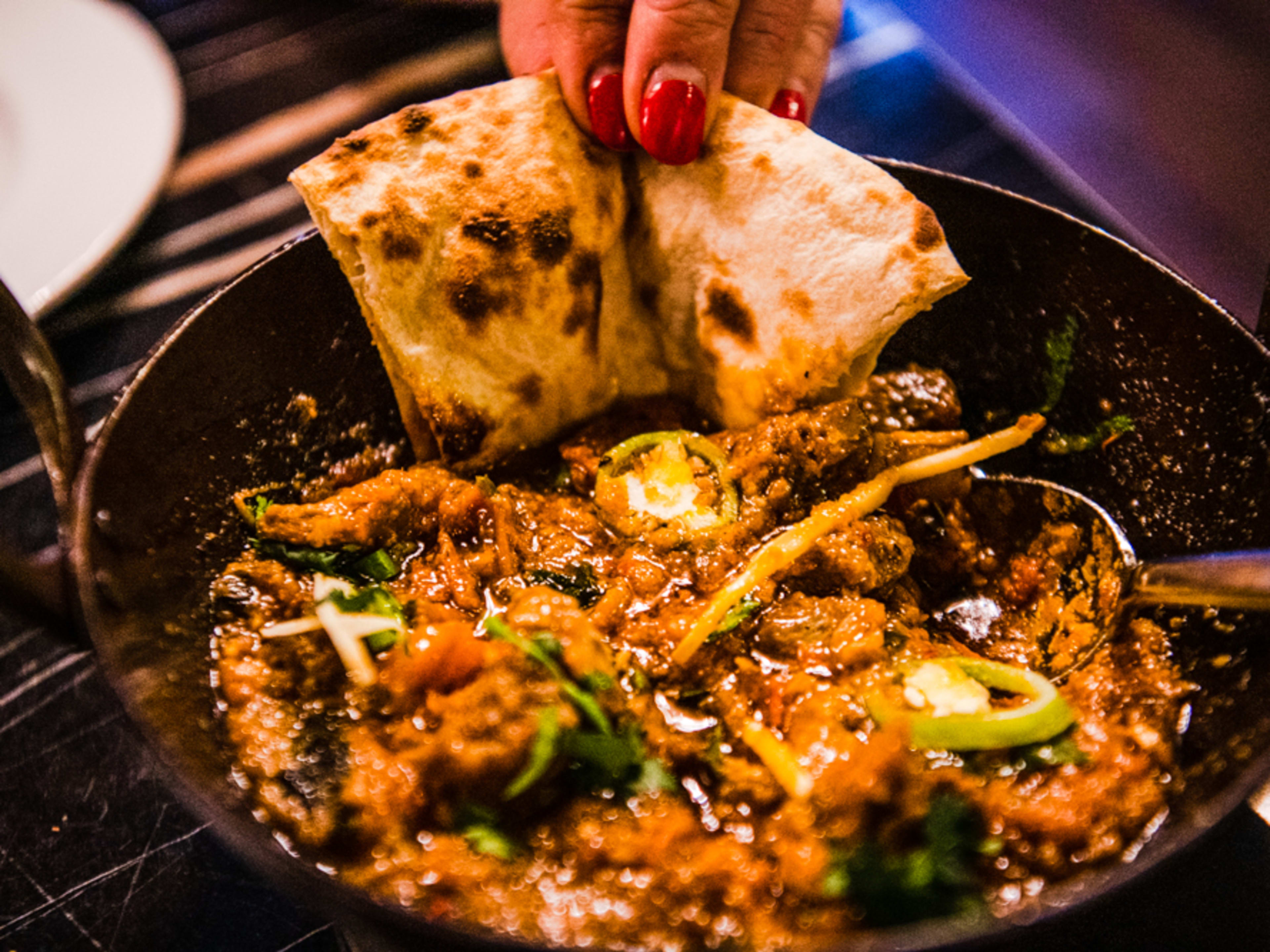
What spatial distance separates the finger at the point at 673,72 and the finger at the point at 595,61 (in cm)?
4

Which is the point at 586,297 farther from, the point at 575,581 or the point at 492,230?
the point at 575,581

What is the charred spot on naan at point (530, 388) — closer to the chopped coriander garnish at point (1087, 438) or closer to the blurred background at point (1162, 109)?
the chopped coriander garnish at point (1087, 438)

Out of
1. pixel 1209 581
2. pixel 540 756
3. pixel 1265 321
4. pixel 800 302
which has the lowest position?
pixel 540 756

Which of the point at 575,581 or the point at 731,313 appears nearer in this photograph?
the point at 575,581

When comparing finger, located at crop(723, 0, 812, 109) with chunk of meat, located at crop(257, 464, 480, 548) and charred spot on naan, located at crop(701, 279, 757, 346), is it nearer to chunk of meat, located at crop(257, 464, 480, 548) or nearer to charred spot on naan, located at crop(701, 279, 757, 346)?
charred spot on naan, located at crop(701, 279, 757, 346)

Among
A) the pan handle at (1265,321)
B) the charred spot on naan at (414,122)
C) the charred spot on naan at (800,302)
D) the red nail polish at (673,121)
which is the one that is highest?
the red nail polish at (673,121)

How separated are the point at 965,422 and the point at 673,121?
919mm

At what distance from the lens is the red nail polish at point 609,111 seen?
1.83 meters

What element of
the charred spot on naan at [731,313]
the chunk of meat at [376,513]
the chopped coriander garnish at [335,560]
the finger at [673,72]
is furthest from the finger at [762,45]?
the chopped coriander garnish at [335,560]

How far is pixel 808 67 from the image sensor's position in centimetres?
219

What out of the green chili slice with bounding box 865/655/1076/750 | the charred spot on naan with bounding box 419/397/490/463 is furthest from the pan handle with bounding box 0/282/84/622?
the green chili slice with bounding box 865/655/1076/750

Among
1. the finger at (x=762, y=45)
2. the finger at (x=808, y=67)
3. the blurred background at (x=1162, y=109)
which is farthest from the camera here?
the blurred background at (x=1162, y=109)

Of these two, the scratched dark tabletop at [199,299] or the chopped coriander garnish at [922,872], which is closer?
the chopped coriander garnish at [922,872]

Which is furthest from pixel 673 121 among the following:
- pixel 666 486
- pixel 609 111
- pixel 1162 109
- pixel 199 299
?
pixel 1162 109
